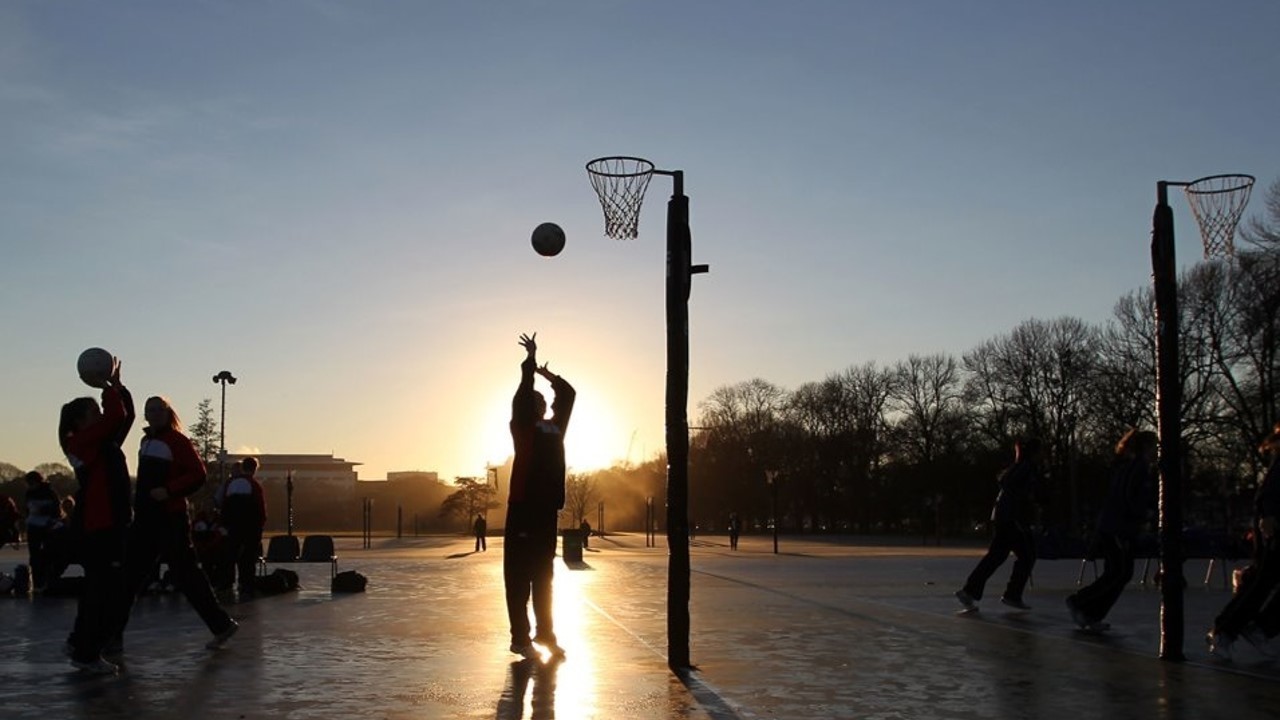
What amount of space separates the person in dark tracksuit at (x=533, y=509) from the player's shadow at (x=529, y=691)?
23.6 inches

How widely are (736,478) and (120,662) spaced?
8604 centimetres

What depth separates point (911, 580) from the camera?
69.2 feet

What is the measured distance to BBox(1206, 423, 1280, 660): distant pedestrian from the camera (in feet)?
31.9

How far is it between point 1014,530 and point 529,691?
765 cm

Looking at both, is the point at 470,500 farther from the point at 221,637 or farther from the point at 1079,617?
the point at 221,637

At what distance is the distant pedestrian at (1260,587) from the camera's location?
9711 millimetres

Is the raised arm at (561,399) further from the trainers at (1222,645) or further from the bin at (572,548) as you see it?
the bin at (572,548)

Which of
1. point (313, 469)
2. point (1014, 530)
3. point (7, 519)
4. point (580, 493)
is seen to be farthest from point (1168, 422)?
point (313, 469)

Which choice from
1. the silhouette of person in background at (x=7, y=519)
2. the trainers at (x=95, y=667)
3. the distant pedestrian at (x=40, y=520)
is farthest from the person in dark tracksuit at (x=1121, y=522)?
the silhouette of person in background at (x=7, y=519)

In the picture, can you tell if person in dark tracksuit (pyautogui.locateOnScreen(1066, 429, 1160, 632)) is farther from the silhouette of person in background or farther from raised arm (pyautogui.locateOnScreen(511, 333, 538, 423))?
the silhouette of person in background

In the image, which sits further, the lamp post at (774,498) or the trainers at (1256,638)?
the lamp post at (774,498)

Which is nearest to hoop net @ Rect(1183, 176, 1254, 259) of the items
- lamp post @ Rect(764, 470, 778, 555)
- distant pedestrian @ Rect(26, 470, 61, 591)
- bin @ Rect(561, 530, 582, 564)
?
distant pedestrian @ Rect(26, 470, 61, 591)

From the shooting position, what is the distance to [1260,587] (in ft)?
32.1

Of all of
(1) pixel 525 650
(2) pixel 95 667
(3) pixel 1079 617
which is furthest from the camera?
(3) pixel 1079 617
